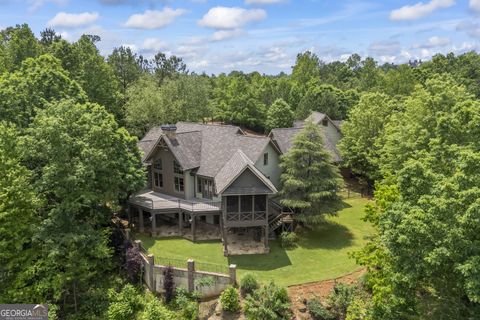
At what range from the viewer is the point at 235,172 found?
30156mm

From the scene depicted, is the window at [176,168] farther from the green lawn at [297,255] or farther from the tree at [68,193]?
the tree at [68,193]

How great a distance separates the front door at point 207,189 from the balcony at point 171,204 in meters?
0.53

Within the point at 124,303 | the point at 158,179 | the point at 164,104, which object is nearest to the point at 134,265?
the point at 124,303

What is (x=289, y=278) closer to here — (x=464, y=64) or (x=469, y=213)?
(x=469, y=213)

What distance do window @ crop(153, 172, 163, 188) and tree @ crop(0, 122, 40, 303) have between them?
45.1ft

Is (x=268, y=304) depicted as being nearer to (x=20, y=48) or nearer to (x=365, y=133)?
(x=365, y=133)

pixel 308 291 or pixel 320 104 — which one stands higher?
pixel 320 104

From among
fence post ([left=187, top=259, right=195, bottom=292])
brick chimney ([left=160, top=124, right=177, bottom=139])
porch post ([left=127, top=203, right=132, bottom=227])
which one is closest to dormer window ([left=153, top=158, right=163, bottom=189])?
brick chimney ([left=160, top=124, right=177, bottom=139])

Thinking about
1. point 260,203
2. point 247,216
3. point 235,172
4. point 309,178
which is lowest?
point 247,216

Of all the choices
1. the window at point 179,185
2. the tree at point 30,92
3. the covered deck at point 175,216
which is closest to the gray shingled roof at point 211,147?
the window at point 179,185

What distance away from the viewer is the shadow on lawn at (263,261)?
2785 cm

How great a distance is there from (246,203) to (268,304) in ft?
36.5

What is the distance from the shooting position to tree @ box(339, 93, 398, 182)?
1737 inches

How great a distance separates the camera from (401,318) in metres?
18.0
